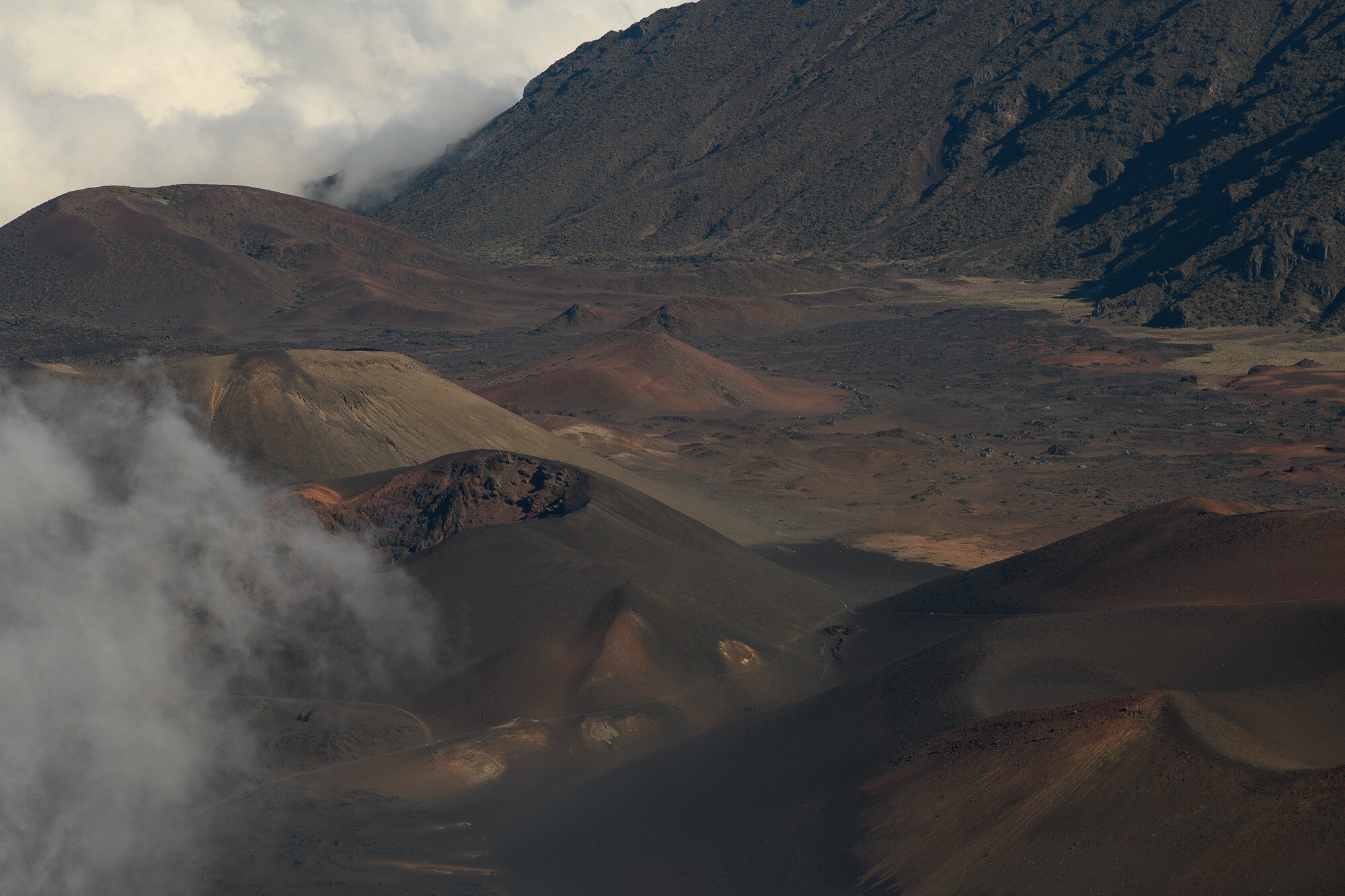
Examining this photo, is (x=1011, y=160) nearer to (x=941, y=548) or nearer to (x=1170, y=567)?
(x=941, y=548)

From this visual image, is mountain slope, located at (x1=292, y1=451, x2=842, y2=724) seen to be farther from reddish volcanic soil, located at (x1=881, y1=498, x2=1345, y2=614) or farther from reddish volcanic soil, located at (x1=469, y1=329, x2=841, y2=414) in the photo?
reddish volcanic soil, located at (x1=469, y1=329, x2=841, y2=414)

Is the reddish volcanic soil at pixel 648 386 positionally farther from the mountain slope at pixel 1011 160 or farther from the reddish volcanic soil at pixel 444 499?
the mountain slope at pixel 1011 160

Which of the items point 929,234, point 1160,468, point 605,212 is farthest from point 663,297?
point 1160,468

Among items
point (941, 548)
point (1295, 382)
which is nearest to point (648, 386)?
point (941, 548)

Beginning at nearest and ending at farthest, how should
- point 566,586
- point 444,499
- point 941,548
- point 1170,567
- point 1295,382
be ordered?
point 1170,567, point 566,586, point 444,499, point 941,548, point 1295,382

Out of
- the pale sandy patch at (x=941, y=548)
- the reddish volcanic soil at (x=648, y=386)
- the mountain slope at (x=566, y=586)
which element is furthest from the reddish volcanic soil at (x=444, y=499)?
the reddish volcanic soil at (x=648, y=386)

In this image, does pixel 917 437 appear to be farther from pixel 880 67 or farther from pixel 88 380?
pixel 880 67
